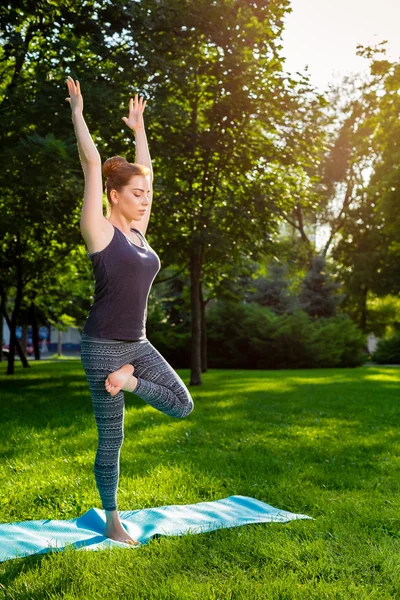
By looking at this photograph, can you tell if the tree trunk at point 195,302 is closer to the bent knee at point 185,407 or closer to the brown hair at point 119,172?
the brown hair at point 119,172

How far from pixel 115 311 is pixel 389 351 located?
34.2 meters

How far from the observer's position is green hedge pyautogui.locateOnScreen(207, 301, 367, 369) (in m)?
31.1

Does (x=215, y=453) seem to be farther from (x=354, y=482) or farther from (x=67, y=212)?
(x=67, y=212)

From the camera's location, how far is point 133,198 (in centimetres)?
458

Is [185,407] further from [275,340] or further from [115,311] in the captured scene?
[275,340]

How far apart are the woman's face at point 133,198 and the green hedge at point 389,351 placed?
1332 inches

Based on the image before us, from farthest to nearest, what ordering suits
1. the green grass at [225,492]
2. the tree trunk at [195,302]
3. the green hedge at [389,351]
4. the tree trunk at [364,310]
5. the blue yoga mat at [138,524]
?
the tree trunk at [364,310] → the green hedge at [389,351] → the tree trunk at [195,302] → the blue yoga mat at [138,524] → the green grass at [225,492]

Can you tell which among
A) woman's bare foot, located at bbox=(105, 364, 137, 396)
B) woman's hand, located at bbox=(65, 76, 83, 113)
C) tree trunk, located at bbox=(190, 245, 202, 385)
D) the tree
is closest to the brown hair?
woman's hand, located at bbox=(65, 76, 83, 113)

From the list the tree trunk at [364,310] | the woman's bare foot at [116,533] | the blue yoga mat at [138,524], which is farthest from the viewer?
the tree trunk at [364,310]

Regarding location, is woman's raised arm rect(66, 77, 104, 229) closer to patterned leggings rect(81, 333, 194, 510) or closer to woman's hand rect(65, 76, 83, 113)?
woman's hand rect(65, 76, 83, 113)

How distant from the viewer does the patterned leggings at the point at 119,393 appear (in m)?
4.36

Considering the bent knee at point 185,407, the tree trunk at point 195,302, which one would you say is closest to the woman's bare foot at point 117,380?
the bent knee at point 185,407

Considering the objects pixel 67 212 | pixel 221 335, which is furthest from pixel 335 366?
pixel 67 212

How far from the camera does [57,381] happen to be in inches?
802
